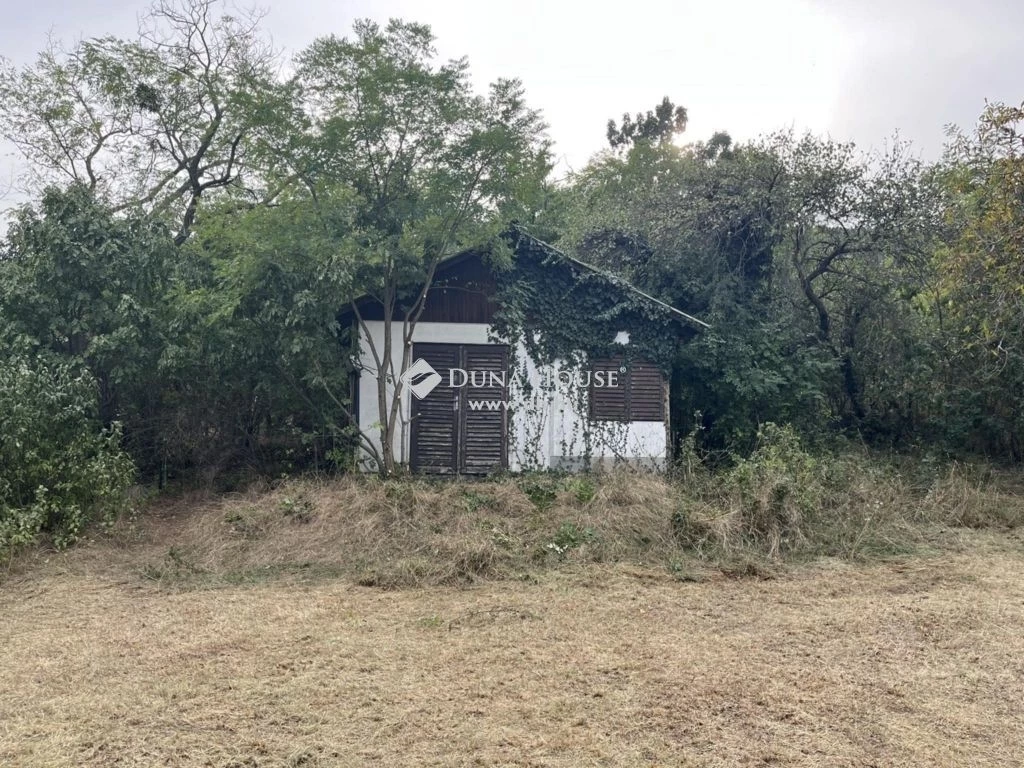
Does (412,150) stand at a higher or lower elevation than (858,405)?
higher

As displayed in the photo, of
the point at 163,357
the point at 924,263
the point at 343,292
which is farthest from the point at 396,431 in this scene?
the point at 924,263

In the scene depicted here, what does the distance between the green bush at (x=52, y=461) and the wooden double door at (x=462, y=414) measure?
409 cm

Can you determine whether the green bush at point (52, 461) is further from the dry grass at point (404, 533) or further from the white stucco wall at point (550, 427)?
the white stucco wall at point (550, 427)

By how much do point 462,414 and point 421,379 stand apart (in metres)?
0.81

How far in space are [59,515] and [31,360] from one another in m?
2.82

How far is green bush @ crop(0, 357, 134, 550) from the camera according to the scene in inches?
321

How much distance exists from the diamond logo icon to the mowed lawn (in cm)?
501

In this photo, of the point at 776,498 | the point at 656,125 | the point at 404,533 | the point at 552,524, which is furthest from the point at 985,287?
the point at 656,125

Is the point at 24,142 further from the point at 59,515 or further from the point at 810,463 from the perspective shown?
the point at 810,463

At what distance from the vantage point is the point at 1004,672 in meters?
4.91

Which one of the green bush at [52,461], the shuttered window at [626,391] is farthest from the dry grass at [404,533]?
the shuttered window at [626,391]

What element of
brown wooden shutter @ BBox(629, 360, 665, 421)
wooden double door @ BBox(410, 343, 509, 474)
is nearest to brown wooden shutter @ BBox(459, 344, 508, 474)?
wooden double door @ BBox(410, 343, 509, 474)

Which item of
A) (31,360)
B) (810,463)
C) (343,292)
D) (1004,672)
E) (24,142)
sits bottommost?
(1004,672)

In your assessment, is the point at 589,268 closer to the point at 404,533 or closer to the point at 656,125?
the point at 404,533
